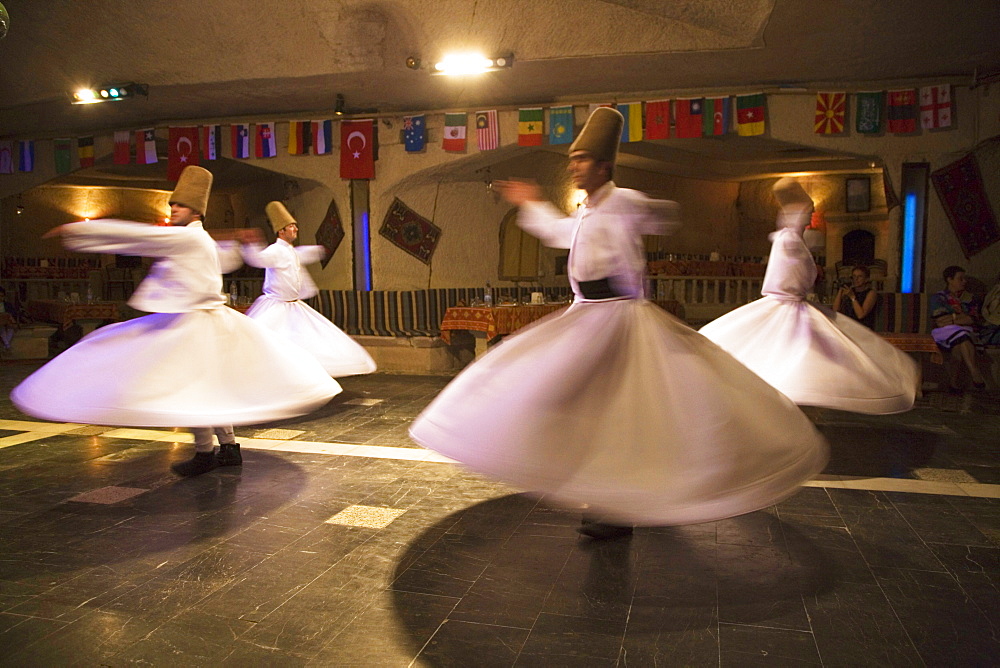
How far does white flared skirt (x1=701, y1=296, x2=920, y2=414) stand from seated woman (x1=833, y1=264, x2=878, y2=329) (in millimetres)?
1890

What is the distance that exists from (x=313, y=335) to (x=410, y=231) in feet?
14.1

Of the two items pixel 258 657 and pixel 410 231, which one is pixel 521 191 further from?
pixel 410 231

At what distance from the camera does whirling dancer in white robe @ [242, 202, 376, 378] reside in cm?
629

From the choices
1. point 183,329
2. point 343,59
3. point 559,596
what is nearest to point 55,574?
point 183,329

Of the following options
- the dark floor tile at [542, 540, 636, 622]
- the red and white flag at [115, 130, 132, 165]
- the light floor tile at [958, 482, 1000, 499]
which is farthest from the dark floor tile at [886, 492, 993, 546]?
the red and white flag at [115, 130, 132, 165]

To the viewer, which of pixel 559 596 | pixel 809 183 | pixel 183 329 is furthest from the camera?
pixel 809 183

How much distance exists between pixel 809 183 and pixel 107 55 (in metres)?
14.8

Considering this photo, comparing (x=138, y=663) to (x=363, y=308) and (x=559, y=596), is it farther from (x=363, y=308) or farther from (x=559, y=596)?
(x=363, y=308)

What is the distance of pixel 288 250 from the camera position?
639cm

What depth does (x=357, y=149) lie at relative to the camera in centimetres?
967

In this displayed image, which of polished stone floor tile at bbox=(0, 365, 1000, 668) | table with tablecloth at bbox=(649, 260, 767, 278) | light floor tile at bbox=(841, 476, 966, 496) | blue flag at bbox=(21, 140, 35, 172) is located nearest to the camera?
polished stone floor tile at bbox=(0, 365, 1000, 668)

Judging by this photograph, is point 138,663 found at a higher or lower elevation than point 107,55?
lower

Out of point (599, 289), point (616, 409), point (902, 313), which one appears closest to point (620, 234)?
point (599, 289)

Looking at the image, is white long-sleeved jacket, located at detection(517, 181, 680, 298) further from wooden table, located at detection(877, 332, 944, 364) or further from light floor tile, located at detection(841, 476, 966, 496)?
wooden table, located at detection(877, 332, 944, 364)
